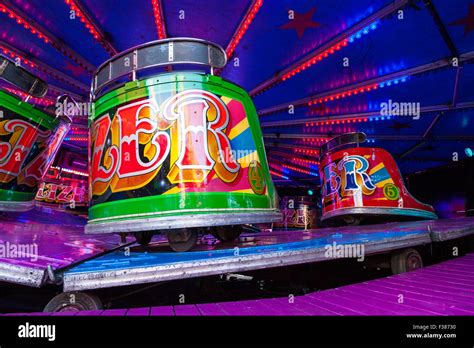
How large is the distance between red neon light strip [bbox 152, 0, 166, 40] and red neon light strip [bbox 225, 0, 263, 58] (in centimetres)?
Answer: 123

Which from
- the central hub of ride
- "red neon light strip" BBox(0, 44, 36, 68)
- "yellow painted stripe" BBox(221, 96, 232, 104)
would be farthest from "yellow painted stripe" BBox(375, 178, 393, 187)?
"red neon light strip" BBox(0, 44, 36, 68)

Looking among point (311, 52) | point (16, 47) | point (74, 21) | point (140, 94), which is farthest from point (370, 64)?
point (16, 47)

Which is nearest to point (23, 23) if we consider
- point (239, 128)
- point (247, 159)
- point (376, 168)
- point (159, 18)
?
point (159, 18)

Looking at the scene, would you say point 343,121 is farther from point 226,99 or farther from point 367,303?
point 367,303

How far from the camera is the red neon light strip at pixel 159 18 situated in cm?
458

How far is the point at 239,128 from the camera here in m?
2.79

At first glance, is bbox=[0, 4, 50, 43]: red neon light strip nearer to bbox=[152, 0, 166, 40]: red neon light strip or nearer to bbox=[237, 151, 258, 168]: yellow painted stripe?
bbox=[152, 0, 166, 40]: red neon light strip

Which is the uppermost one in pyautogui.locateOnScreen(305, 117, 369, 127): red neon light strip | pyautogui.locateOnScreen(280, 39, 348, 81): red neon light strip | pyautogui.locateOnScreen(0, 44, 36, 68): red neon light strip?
pyautogui.locateOnScreen(0, 44, 36, 68): red neon light strip

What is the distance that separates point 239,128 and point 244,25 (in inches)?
121

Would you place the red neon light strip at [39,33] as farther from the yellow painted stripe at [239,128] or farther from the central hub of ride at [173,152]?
the yellow painted stripe at [239,128]

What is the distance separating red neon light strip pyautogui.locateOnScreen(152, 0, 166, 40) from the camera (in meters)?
4.58

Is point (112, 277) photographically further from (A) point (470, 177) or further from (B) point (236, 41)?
(A) point (470, 177)

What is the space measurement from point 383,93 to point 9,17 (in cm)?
721

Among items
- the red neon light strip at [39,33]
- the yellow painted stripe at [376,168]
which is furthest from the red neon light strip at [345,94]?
the red neon light strip at [39,33]
